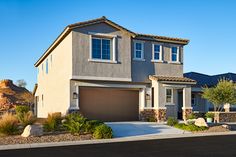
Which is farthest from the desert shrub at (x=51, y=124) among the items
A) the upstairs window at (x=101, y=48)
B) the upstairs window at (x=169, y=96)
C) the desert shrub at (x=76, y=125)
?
the upstairs window at (x=169, y=96)

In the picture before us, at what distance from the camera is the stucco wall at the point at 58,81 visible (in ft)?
78.4

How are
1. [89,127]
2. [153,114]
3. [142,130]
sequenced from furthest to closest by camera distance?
[153,114], [142,130], [89,127]

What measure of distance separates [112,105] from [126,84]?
3.32m

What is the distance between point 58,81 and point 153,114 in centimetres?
895

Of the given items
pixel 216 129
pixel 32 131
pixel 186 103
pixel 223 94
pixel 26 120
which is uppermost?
pixel 223 94

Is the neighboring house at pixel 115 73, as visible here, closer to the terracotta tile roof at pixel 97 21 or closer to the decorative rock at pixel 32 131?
the terracotta tile roof at pixel 97 21

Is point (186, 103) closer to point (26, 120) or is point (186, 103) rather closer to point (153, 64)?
point (153, 64)

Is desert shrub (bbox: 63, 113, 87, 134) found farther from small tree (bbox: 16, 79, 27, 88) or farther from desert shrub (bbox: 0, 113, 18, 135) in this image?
small tree (bbox: 16, 79, 27, 88)

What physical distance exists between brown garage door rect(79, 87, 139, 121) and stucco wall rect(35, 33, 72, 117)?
192 centimetres

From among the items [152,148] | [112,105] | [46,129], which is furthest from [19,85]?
[152,148]

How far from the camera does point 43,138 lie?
15.8 m

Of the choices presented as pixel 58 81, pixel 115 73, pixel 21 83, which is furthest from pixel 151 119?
pixel 21 83

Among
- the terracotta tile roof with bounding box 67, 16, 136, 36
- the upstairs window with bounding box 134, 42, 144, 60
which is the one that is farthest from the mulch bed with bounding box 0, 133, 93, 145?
the upstairs window with bounding box 134, 42, 144, 60

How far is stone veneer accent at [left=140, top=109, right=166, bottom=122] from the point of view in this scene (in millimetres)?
25320
